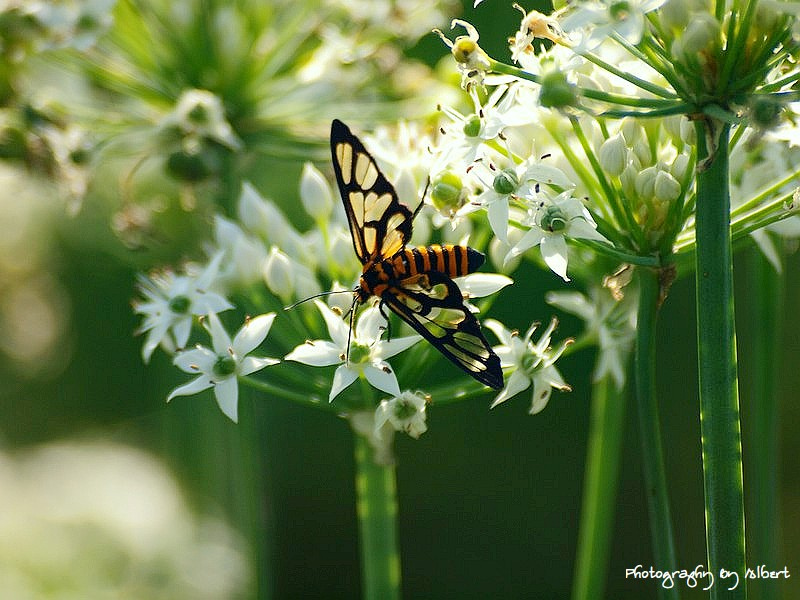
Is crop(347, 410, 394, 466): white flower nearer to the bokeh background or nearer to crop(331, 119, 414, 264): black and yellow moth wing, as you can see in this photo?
crop(331, 119, 414, 264): black and yellow moth wing

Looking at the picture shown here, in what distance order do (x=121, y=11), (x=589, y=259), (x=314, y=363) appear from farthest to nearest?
(x=121, y=11) → (x=589, y=259) → (x=314, y=363)

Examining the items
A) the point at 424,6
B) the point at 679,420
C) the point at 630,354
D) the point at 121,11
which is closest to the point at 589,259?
the point at 630,354

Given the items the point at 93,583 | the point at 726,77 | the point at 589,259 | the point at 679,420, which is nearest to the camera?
the point at 726,77

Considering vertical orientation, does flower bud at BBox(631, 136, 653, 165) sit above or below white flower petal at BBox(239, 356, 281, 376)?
above

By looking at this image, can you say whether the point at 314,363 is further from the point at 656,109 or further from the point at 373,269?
the point at 656,109

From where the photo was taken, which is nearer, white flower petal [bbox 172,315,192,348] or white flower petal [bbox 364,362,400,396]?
white flower petal [bbox 364,362,400,396]

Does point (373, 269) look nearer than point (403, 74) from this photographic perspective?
Yes

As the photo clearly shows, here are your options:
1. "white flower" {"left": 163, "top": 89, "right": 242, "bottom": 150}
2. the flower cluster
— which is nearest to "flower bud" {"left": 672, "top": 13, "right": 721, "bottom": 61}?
the flower cluster
